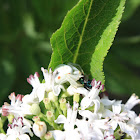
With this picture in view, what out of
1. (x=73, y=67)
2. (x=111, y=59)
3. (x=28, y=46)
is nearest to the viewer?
(x=73, y=67)

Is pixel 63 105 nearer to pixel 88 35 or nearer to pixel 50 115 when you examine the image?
pixel 50 115

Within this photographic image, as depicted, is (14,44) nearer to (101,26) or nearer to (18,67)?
(18,67)

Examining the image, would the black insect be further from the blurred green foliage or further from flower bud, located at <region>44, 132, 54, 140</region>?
the blurred green foliage

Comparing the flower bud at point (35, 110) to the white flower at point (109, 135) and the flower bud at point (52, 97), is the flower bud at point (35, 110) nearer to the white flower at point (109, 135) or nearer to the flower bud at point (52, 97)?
the flower bud at point (52, 97)

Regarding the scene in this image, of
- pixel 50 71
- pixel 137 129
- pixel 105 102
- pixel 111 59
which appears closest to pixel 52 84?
pixel 50 71

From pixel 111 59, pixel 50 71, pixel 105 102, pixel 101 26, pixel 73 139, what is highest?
pixel 111 59

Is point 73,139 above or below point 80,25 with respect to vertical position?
below
